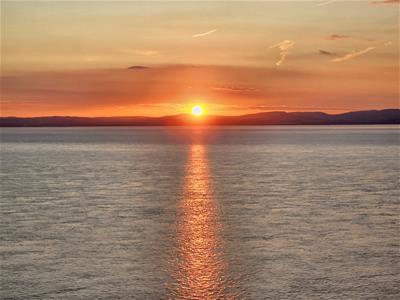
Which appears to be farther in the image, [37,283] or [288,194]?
[288,194]

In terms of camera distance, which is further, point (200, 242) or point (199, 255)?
point (200, 242)

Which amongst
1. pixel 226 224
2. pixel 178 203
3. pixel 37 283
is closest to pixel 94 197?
pixel 178 203

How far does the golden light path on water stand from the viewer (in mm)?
20203

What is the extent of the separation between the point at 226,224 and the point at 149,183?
23.6 m

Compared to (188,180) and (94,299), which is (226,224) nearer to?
(94,299)

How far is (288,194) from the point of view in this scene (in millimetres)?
44719

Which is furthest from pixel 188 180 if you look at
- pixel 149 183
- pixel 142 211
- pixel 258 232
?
pixel 258 232

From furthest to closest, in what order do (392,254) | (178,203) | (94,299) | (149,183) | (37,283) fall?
1. (149,183)
2. (178,203)
3. (392,254)
4. (37,283)
5. (94,299)

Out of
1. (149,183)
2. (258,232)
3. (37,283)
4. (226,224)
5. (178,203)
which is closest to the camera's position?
(37,283)

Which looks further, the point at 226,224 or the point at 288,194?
the point at 288,194

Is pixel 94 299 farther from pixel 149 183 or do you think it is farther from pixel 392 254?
pixel 149 183

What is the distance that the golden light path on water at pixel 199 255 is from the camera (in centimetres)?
2020

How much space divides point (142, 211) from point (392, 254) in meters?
16.2

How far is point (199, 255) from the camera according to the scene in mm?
24922
